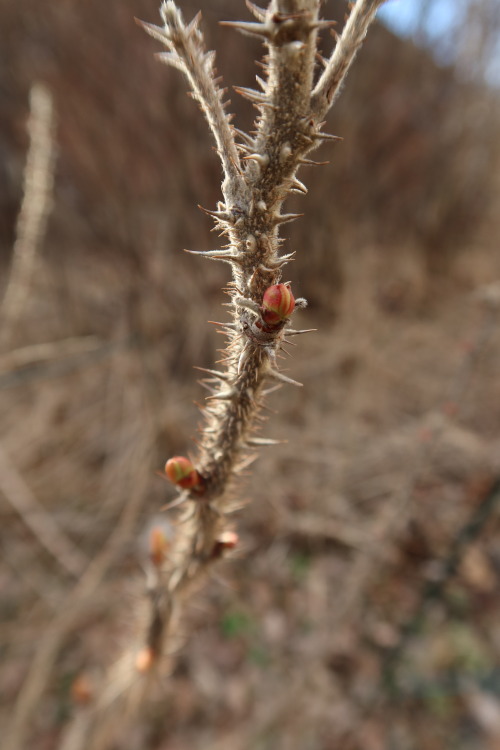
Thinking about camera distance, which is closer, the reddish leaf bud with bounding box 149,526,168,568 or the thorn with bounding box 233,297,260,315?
the thorn with bounding box 233,297,260,315

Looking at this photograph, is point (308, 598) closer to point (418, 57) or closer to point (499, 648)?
point (499, 648)

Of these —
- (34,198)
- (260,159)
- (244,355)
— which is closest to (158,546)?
(244,355)

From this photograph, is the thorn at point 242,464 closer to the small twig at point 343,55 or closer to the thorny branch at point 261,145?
the thorny branch at point 261,145

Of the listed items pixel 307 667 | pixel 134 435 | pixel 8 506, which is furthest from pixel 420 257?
pixel 8 506

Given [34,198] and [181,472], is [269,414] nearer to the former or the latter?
[34,198]

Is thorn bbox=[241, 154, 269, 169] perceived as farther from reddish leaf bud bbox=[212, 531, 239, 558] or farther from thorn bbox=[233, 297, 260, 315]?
reddish leaf bud bbox=[212, 531, 239, 558]

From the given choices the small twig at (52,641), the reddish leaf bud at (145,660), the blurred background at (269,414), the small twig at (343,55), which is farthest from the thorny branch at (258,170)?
the small twig at (52,641)

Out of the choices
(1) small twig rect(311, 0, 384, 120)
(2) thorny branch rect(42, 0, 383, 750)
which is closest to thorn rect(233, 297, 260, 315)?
(2) thorny branch rect(42, 0, 383, 750)
